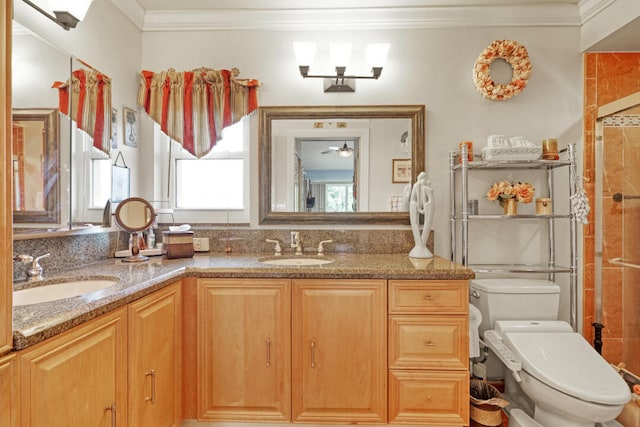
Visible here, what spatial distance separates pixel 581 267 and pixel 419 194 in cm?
124

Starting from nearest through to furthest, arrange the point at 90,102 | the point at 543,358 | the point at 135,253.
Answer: the point at 543,358 → the point at 90,102 → the point at 135,253

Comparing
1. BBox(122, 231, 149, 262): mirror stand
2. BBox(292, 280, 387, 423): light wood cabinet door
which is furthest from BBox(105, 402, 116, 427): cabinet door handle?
BBox(122, 231, 149, 262): mirror stand

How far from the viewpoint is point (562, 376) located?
159 centimetres

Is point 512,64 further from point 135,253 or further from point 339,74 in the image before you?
point 135,253

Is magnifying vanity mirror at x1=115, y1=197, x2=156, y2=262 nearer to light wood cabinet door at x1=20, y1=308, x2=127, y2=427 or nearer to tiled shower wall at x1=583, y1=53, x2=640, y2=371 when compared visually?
light wood cabinet door at x1=20, y1=308, x2=127, y2=427

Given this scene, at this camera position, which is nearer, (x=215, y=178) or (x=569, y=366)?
(x=569, y=366)

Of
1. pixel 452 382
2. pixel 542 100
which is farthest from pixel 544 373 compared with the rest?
pixel 542 100

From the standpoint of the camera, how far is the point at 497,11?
2.27 meters

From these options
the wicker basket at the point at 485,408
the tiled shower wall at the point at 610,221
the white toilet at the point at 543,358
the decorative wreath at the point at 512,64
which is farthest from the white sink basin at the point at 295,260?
the tiled shower wall at the point at 610,221

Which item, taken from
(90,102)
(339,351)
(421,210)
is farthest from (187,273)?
(421,210)

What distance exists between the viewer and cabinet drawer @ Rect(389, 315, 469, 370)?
1.70 m

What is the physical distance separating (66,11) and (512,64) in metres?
2.47

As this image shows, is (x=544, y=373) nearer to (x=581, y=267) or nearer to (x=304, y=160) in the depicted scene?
(x=581, y=267)

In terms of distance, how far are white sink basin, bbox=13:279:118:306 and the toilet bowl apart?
6.22 ft
